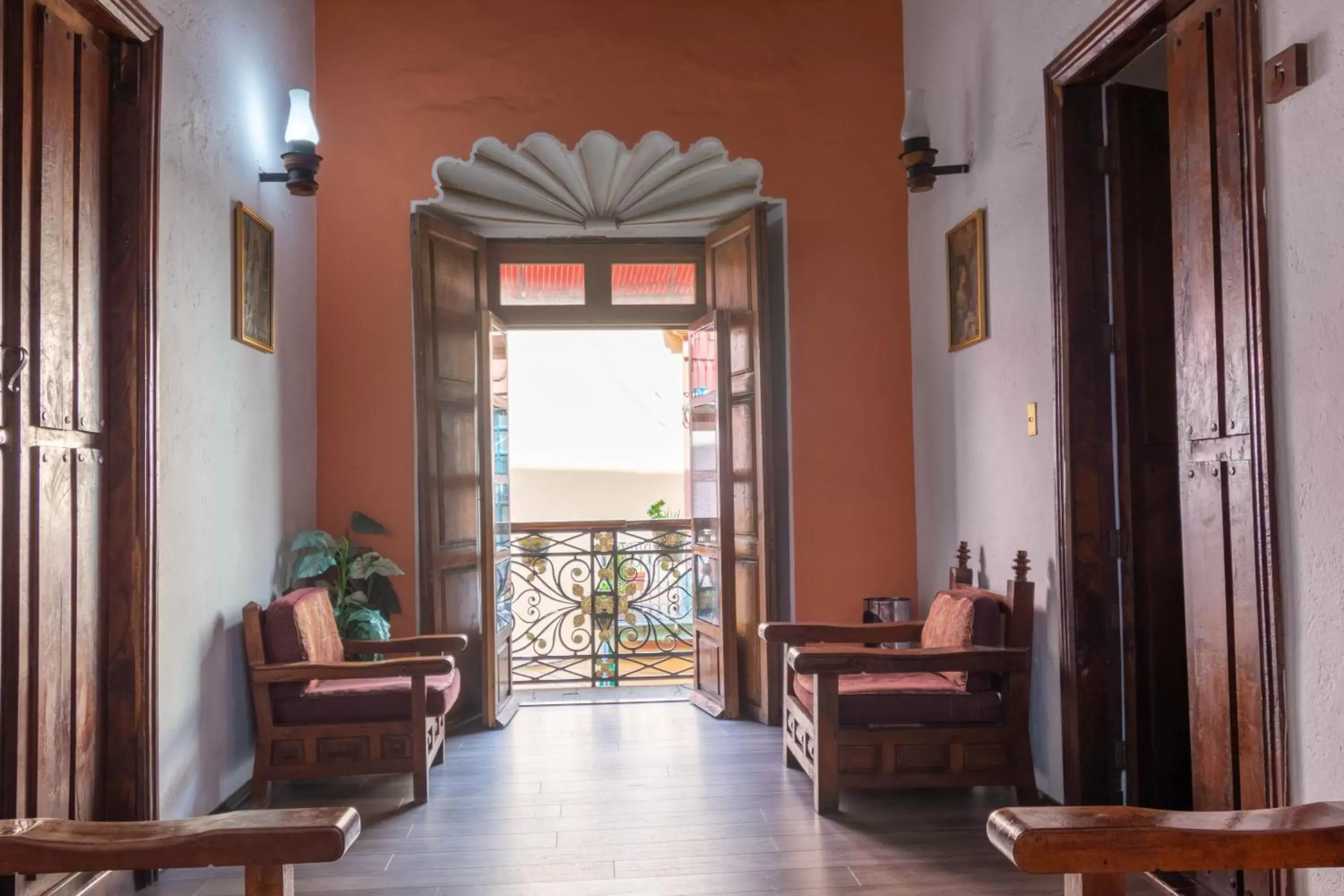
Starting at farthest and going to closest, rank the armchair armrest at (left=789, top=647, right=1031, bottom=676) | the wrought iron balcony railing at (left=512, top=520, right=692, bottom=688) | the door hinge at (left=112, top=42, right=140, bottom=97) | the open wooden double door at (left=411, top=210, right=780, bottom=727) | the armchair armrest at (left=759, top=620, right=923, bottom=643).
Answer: the wrought iron balcony railing at (left=512, top=520, right=692, bottom=688) < the open wooden double door at (left=411, top=210, right=780, bottom=727) < the armchair armrest at (left=759, top=620, right=923, bottom=643) < the armchair armrest at (left=789, top=647, right=1031, bottom=676) < the door hinge at (left=112, top=42, right=140, bottom=97)

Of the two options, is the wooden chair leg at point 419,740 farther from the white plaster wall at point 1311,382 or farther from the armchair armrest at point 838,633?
the white plaster wall at point 1311,382

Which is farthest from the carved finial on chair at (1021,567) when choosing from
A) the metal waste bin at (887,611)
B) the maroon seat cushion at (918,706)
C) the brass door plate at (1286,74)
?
the brass door plate at (1286,74)

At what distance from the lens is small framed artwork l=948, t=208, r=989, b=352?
4.15 meters

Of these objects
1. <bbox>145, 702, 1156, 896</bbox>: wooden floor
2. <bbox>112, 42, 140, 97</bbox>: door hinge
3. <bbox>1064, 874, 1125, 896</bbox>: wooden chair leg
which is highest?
<bbox>112, 42, 140, 97</bbox>: door hinge

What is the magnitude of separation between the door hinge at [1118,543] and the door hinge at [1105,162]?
121cm

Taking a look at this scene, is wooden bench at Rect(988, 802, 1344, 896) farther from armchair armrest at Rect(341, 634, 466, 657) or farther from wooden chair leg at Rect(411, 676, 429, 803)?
armchair armrest at Rect(341, 634, 466, 657)

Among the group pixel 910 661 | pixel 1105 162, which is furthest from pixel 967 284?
pixel 910 661

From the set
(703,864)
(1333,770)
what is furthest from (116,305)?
(1333,770)

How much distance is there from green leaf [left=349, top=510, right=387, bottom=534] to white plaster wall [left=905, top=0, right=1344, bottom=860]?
8.58 ft

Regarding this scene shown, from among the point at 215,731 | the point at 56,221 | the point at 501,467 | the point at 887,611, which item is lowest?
the point at 215,731

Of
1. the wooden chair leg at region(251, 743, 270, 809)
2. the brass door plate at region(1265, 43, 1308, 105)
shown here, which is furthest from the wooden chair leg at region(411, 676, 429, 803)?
the brass door plate at region(1265, 43, 1308, 105)

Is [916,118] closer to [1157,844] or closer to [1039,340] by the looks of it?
[1039,340]

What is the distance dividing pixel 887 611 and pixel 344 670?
8.01 ft

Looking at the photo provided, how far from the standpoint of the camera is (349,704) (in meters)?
3.88
